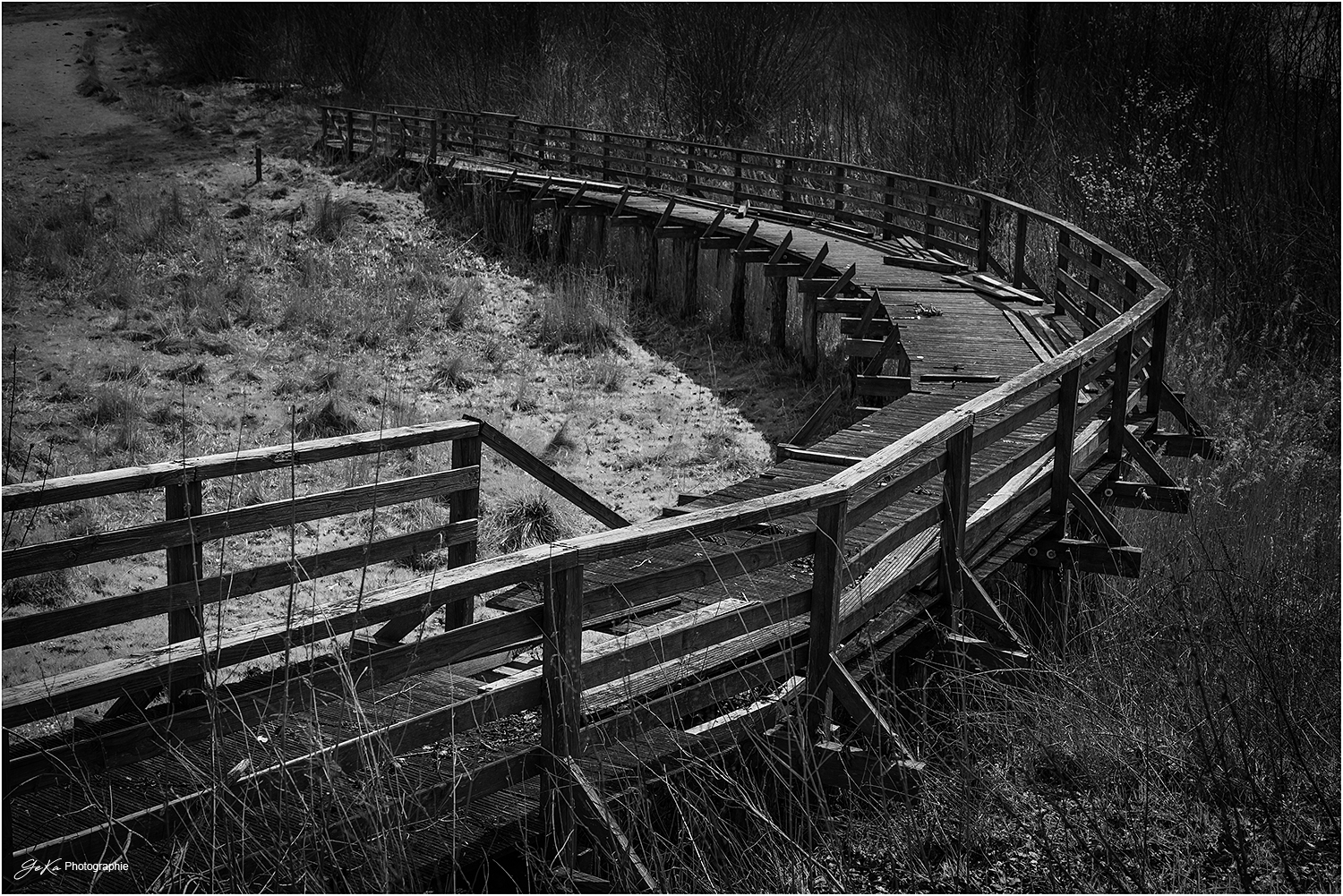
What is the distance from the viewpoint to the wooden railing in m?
3.61

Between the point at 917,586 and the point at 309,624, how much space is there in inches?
143

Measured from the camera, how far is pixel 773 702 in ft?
15.8

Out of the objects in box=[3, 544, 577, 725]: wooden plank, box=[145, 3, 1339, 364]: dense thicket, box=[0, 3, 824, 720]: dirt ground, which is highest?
box=[145, 3, 1339, 364]: dense thicket

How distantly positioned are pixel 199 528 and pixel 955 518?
3365 millimetres

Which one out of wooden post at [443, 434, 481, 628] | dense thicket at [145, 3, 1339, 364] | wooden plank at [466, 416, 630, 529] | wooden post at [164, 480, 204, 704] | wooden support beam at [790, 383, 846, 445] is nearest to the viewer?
wooden post at [164, 480, 204, 704]

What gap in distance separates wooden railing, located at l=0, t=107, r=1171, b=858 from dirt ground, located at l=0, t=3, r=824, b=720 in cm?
267

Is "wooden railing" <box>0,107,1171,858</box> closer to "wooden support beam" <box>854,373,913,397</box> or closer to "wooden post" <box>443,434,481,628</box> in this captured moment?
"wooden post" <box>443,434,481,628</box>

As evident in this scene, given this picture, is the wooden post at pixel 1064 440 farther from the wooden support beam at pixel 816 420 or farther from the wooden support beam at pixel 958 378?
the wooden support beam at pixel 816 420

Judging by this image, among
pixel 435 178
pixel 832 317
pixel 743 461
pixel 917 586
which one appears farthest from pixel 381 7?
pixel 917 586

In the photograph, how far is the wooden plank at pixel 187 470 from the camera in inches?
181

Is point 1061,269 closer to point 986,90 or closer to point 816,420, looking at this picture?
point 816,420

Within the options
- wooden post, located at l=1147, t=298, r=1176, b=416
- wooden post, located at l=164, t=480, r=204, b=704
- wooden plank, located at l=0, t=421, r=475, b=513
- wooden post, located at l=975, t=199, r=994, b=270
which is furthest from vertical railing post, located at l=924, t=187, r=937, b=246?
wooden post, located at l=164, t=480, r=204, b=704

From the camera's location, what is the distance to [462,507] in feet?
22.3

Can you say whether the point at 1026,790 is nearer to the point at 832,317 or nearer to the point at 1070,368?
the point at 1070,368
